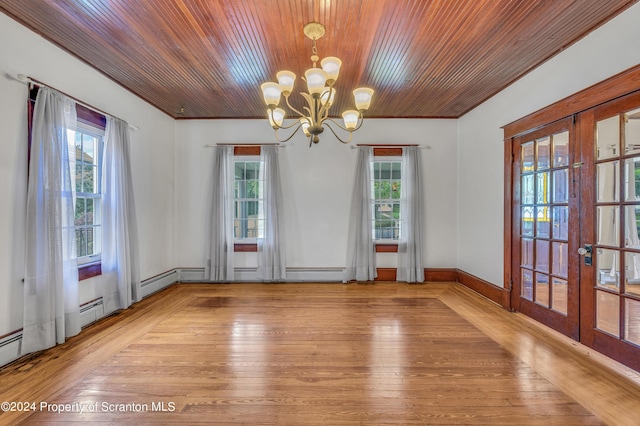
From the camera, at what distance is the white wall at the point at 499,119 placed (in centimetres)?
233

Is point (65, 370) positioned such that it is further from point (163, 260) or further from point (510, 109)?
point (510, 109)

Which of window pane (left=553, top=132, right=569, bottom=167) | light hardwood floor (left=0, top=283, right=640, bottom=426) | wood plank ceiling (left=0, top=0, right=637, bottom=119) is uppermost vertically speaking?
wood plank ceiling (left=0, top=0, right=637, bottom=119)

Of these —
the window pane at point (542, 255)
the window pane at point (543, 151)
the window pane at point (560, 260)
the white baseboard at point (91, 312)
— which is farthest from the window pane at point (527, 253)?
the white baseboard at point (91, 312)

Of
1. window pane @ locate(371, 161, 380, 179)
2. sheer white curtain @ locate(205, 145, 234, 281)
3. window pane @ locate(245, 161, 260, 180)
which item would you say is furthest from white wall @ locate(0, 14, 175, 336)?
window pane @ locate(371, 161, 380, 179)

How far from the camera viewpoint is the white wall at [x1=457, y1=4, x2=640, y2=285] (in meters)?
2.33

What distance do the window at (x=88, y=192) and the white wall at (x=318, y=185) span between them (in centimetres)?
160

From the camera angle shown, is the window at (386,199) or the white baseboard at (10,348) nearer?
the white baseboard at (10,348)

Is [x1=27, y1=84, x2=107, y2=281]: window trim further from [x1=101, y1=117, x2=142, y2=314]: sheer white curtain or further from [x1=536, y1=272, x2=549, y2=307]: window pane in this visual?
[x1=536, y1=272, x2=549, y2=307]: window pane

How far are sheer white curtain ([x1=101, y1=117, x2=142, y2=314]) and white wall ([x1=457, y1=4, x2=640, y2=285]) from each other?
501cm

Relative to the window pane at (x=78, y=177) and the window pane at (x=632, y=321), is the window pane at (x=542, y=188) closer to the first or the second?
the window pane at (x=632, y=321)

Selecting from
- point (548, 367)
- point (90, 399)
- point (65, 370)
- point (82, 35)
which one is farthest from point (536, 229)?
point (82, 35)

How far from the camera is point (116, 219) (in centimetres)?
346

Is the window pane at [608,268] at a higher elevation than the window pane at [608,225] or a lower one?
lower

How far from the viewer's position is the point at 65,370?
7.47 ft
